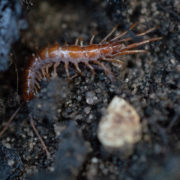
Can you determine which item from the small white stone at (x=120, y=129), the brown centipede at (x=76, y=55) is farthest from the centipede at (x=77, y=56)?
the small white stone at (x=120, y=129)

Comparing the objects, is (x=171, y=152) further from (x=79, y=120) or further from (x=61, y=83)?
(x=61, y=83)

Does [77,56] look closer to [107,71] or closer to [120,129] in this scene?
[107,71]

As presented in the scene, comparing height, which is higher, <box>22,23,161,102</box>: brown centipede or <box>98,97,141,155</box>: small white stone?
<box>22,23,161,102</box>: brown centipede

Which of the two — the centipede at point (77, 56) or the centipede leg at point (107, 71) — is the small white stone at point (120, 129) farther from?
the centipede at point (77, 56)

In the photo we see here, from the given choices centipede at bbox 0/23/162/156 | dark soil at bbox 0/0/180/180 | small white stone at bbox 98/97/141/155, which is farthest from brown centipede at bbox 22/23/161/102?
small white stone at bbox 98/97/141/155

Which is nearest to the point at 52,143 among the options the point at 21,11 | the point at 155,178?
the point at 155,178

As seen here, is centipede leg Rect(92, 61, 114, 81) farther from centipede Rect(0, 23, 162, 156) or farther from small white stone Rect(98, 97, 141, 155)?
small white stone Rect(98, 97, 141, 155)

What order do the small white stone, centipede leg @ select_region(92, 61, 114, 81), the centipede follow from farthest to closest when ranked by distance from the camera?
the centipede < centipede leg @ select_region(92, 61, 114, 81) < the small white stone

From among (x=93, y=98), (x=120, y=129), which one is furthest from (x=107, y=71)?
(x=120, y=129)
